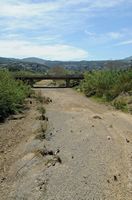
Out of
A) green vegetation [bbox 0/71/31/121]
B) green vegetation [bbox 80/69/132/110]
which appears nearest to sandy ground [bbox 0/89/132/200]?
green vegetation [bbox 0/71/31/121]

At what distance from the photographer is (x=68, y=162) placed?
64.3 feet

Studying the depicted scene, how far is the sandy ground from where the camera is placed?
1573cm

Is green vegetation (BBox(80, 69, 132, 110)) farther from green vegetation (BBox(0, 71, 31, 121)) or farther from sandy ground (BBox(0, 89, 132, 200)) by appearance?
sandy ground (BBox(0, 89, 132, 200))

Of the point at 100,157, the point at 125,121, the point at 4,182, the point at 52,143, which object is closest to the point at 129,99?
the point at 125,121

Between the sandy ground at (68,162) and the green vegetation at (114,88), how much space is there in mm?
13811

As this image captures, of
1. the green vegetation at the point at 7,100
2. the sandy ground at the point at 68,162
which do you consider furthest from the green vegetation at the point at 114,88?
the sandy ground at the point at 68,162

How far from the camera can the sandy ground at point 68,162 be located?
15734 millimetres

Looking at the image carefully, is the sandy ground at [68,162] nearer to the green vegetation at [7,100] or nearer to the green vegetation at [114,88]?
the green vegetation at [7,100]

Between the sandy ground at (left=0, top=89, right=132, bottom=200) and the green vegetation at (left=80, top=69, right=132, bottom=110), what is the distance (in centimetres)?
1381

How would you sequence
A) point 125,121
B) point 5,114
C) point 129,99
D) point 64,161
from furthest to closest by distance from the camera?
point 129,99, point 5,114, point 125,121, point 64,161

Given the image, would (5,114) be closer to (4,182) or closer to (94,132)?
(94,132)

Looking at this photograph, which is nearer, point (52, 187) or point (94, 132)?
point (52, 187)

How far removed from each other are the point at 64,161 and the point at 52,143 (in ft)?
14.2

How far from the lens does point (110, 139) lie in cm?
2500
